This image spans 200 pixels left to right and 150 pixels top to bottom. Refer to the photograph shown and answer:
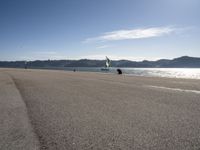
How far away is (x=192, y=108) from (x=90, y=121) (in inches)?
192

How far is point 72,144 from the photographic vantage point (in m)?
5.16

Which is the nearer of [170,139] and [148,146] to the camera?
[148,146]

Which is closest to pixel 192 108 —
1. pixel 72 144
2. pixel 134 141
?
pixel 134 141

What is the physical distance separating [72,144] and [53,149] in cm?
50

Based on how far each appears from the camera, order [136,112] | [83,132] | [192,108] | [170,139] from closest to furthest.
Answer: [170,139] → [83,132] → [136,112] → [192,108]

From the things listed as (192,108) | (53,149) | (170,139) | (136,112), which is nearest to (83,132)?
(53,149)

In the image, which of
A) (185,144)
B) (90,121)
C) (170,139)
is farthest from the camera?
(90,121)

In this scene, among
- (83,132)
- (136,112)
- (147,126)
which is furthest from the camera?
(136,112)

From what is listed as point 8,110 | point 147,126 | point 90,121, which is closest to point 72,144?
point 90,121

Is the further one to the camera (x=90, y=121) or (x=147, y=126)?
(x=90, y=121)

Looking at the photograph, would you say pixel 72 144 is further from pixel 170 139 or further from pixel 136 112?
pixel 136 112

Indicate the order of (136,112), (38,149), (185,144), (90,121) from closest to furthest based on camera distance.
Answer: (38,149)
(185,144)
(90,121)
(136,112)

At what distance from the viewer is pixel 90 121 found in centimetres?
726

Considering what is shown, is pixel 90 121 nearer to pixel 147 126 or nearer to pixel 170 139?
A: pixel 147 126
